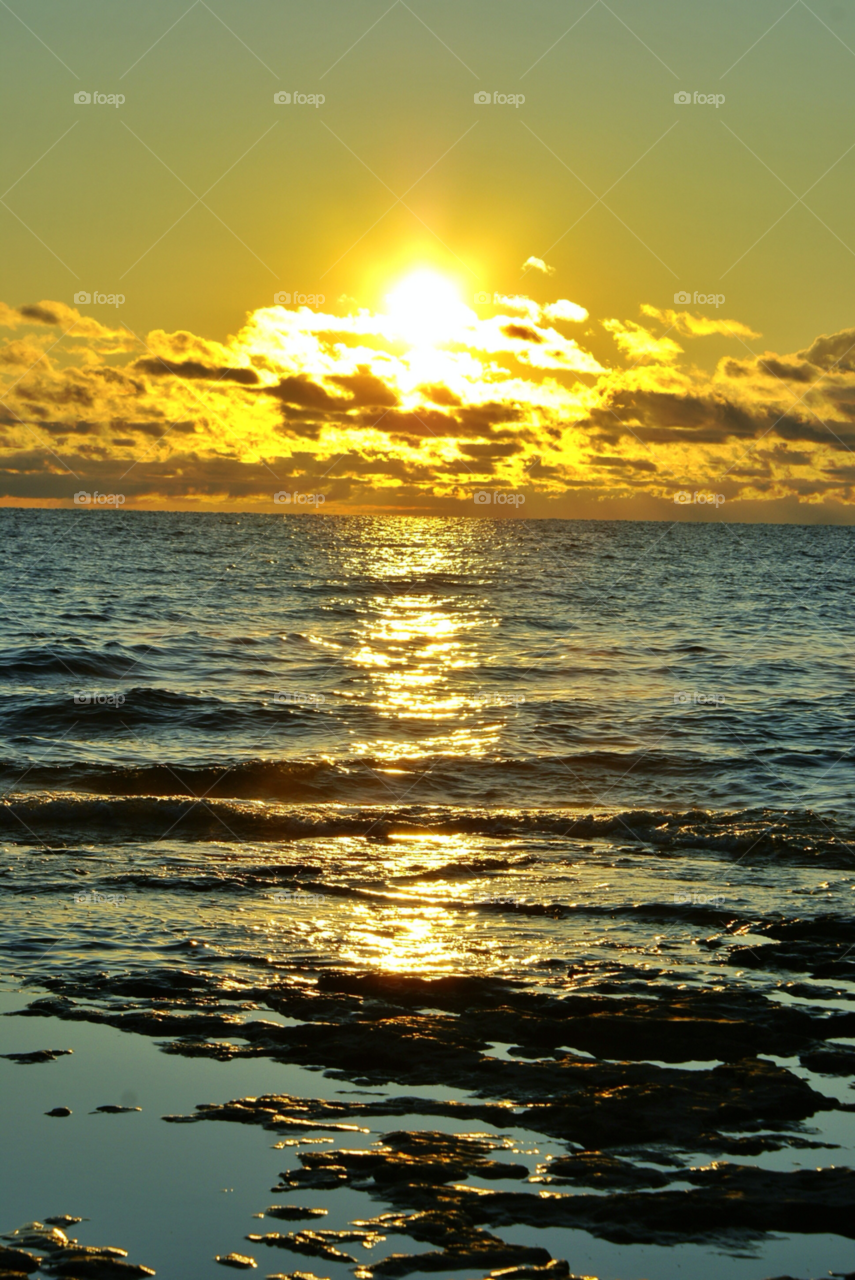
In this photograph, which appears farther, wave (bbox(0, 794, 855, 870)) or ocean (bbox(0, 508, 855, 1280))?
wave (bbox(0, 794, 855, 870))

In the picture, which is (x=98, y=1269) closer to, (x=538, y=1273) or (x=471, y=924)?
(x=538, y=1273)

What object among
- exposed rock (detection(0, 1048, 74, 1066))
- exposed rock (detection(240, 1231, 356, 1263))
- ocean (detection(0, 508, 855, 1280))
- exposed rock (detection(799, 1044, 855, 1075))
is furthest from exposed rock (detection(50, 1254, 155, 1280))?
exposed rock (detection(799, 1044, 855, 1075))

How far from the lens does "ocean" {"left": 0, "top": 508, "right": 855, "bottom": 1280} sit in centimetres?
597

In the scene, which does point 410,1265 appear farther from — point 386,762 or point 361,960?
point 386,762

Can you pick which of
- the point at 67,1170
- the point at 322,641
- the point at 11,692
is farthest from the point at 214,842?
the point at 322,641

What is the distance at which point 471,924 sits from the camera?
10.9m

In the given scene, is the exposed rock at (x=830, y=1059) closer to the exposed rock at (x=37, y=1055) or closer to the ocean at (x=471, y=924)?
the ocean at (x=471, y=924)

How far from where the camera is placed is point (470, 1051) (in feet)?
25.5

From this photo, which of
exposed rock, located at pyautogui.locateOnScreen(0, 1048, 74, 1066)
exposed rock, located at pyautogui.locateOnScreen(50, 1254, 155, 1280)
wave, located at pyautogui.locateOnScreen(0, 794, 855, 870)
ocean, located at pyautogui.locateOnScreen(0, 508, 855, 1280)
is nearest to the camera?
exposed rock, located at pyautogui.locateOnScreen(50, 1254, 155, 1280)

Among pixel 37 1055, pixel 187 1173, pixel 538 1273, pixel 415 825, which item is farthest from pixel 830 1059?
pixel 415 825

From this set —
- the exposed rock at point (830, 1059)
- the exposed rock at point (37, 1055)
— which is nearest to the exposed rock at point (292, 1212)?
the exposed rock at point (37, 1055)

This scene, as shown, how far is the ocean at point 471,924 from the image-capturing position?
5973mm

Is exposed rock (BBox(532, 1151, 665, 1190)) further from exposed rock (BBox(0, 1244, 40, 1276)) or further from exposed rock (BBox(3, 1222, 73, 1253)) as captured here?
exposed rock (BBox(0, 1244, 40, 1276))

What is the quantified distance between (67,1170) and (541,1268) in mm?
2660
